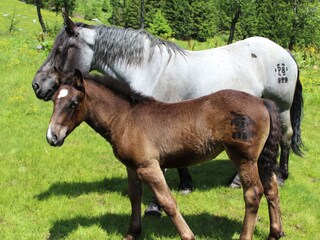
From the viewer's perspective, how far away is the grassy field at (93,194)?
5207 mm

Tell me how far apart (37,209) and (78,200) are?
2.26ft

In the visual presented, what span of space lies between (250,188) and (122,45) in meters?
2.91

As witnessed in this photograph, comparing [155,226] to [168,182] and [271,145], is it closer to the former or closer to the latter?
[168,182]

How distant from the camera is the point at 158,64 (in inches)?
229

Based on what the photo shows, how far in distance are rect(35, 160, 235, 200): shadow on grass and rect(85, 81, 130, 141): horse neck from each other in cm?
230

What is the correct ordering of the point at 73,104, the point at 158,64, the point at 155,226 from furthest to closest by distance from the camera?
the point at 158,64 → the point at 155,226 → the point at 73,104

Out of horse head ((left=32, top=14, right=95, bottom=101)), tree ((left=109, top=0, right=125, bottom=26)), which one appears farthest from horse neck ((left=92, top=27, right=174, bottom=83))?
tree ((left=109, top=0, right=125, bottom=26))

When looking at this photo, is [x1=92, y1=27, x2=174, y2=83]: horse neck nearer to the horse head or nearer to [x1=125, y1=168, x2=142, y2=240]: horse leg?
the horse head

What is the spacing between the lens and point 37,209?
571 cm

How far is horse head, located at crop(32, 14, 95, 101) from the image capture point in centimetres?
566

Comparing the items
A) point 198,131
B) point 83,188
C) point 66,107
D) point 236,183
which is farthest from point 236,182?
point 66,107

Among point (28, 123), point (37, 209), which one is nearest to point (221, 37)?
point (28, 123)

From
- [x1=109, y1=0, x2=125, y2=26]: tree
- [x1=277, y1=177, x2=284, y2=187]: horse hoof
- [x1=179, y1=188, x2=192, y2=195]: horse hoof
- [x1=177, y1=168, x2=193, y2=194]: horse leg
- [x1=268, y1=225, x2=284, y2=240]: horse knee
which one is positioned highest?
→ [x1=268, y1=225, x2=284, y2=240]: horse knee

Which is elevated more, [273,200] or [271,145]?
[271,145]
